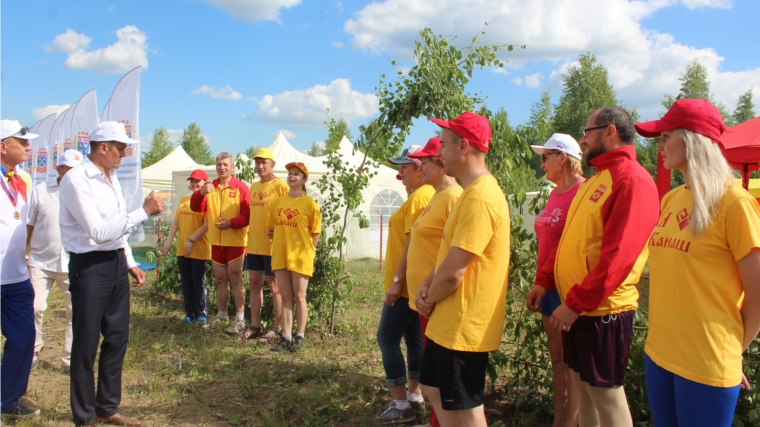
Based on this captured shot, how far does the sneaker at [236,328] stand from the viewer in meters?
6.09

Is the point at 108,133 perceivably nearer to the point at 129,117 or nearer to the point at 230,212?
the point at 230,212

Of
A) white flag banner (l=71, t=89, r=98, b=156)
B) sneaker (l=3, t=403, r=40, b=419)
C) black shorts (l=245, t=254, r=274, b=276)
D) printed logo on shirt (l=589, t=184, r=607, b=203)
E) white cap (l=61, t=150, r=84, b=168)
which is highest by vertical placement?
white flag banner (l=71, t=89, r=98, b=156)

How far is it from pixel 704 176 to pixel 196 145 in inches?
1872

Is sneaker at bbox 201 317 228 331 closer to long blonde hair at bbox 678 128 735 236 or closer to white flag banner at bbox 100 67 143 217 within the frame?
white flag banner at bbox 100 67 143 217

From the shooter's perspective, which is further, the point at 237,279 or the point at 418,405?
the point at 237,279

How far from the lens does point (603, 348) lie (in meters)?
2.44

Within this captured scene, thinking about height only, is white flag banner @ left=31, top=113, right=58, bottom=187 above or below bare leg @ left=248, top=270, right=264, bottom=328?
above

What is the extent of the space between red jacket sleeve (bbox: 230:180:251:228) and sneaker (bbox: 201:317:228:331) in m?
1.21

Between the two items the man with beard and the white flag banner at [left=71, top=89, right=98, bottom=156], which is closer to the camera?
the man with beard

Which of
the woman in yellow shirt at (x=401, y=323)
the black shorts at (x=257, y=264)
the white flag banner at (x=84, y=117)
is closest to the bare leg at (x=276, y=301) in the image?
the black shorts at (x=257, y=264)

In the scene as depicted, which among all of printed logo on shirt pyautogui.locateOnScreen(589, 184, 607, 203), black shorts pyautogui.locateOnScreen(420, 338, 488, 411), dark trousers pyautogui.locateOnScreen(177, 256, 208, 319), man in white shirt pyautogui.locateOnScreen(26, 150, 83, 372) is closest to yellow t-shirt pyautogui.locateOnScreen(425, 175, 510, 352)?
black shorts pyautogui.locateOnScreen(420, 338, 488, 411)

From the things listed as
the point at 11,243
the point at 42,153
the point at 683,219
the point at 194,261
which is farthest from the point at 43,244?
the point at 42,153

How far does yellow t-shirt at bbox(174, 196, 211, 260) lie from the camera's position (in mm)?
6680

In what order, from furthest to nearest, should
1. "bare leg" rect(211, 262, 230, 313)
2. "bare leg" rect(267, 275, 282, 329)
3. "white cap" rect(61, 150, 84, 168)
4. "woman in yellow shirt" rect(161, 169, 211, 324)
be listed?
"woman in yellow shirt" rect(161, 169, 211, 324)
"bare leg" rect(211, 262, 230, 313)
"bare leg" rect(267, 275, 282, 329)
"white cap" rect(61, 150, 84, 168)
